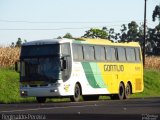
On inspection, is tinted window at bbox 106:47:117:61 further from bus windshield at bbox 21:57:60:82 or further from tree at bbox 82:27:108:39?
tree at bbox 82:27:108:39

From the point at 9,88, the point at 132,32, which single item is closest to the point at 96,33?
the point at 132,32

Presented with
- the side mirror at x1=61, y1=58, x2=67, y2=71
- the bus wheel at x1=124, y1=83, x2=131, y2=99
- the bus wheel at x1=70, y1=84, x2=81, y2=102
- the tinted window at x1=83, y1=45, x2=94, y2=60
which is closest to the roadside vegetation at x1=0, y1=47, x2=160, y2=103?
the bus wheel at x1=124, y1=83, x2=131, y2=99

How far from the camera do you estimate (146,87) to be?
54875 mm

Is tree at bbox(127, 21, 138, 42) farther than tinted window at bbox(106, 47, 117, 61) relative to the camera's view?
Yes

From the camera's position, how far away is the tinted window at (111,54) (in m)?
38.5

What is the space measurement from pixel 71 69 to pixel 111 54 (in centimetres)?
540

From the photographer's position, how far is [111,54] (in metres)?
38.9

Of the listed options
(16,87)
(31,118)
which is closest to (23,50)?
(16,87)

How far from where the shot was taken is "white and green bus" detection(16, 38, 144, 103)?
3325 centimetres

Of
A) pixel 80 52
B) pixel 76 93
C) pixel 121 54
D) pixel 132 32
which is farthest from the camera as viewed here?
pixel 132 32

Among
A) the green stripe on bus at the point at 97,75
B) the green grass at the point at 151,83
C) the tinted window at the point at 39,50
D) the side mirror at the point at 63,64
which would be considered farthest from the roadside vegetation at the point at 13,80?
the side mirror at the point at 63,64

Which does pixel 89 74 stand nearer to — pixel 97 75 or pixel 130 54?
pixel 97 75

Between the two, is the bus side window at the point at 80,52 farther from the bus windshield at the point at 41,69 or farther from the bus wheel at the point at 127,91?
the bus wheel at the point at 127,91

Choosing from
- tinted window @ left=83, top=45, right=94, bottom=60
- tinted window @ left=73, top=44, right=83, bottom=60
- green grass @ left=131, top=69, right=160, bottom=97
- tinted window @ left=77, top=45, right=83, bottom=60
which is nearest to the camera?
tinted window @ left=73, top=44, right=83, bottom=60
